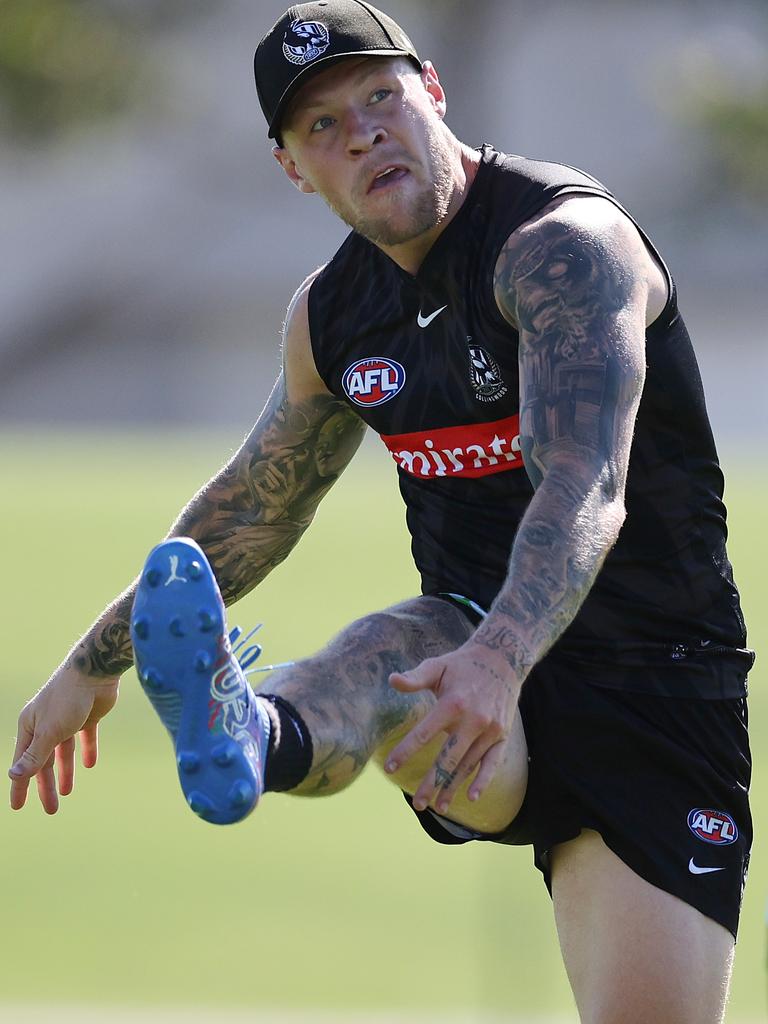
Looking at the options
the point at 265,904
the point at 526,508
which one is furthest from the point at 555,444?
the point at 265,904

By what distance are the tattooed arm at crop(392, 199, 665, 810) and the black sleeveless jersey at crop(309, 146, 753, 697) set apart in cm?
17

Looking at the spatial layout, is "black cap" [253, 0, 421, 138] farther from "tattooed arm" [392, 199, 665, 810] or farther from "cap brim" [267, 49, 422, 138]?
"tattooed arm" [392, 199, 665, 810]

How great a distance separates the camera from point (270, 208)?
3834cm

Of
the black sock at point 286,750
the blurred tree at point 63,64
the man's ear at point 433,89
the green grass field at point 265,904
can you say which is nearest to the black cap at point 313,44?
the man's ear at point 433,89

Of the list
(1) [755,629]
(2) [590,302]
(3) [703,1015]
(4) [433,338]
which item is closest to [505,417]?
(4) [433,338]

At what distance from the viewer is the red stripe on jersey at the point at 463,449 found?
373cm

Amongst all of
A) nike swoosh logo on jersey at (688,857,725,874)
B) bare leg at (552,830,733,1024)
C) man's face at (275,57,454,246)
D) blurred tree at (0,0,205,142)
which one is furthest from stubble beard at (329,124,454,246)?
blurred tree at (0,0,205,142)

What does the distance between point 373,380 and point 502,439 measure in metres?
0.33

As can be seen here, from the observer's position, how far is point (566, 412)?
3.21m

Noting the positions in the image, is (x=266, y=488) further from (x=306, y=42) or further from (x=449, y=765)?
(x=449, y=765)

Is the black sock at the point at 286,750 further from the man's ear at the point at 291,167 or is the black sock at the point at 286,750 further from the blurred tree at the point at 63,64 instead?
the blurred tree at the point at 63,64

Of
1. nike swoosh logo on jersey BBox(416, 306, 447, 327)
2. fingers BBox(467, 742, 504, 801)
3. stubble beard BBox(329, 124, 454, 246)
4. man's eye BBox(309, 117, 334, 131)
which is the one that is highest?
man's eye BBox(309, 117, 334, 131)

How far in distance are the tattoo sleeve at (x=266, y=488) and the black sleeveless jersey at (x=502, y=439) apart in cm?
23

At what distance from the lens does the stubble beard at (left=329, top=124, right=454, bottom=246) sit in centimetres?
366
